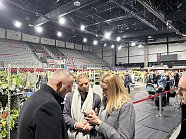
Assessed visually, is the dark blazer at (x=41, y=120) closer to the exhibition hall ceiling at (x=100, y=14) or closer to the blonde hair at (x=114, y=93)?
the blonde hair at (x=114, y=93)

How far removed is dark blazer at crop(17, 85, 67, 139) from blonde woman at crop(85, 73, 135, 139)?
452 millimetres

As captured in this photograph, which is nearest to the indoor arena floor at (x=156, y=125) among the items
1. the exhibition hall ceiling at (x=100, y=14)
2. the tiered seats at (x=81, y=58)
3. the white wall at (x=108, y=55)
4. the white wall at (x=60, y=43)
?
the exhibition hall ceiling at (x=100, y=14)

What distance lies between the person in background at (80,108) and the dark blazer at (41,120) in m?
0.83

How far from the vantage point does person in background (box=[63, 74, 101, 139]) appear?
1.96 meters

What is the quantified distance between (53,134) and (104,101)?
79cm

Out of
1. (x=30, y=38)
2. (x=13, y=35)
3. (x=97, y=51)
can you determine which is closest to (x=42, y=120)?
(x=13, y=35)

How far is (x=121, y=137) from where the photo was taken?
1412 millimetres

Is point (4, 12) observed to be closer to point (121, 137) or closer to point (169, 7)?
point (169, 7)

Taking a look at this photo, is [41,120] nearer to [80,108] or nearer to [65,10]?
[80,108]

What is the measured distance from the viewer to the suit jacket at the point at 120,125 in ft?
4.67

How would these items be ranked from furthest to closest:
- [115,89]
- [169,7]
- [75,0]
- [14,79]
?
[169,7]
[75,0]
[14,79]
[115,89]

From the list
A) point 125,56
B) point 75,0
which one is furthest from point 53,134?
point 125,56

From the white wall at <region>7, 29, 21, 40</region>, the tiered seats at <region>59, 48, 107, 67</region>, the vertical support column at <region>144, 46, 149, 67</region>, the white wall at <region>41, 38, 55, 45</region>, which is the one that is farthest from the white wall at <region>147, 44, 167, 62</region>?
the white wall at <region>7, 29, 21, 40</region>

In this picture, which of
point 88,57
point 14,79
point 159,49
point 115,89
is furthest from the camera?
point 88,57
